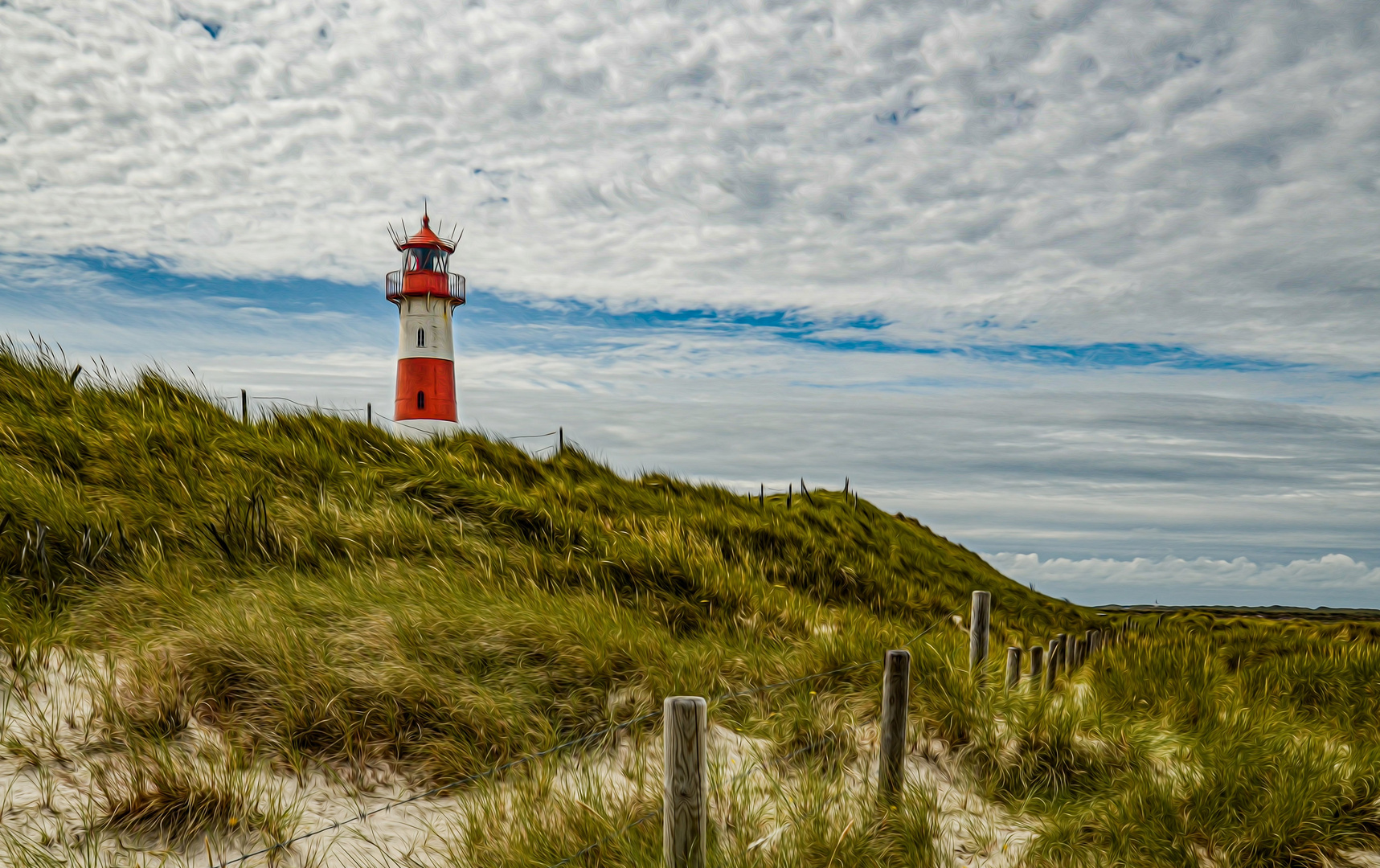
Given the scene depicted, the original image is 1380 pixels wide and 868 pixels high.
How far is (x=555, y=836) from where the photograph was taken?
14.4 feet

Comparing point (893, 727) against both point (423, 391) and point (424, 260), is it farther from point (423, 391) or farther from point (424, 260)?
point (424, 260)

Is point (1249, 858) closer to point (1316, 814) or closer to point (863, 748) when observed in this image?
point (1316, 814)

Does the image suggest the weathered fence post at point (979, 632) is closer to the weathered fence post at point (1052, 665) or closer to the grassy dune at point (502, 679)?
the grassy dune at point (502, 679)

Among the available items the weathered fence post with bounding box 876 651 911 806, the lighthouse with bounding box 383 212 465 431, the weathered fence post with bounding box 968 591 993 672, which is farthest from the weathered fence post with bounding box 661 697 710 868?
the lighthouse with bounding box 383 212 465 431

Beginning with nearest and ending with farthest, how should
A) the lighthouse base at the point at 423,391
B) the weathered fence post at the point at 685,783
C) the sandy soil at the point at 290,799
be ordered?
the weathered fence post at the point at 685,783
the sandy soil at the point at 290,799
the lighthouse base at the point at 423,391

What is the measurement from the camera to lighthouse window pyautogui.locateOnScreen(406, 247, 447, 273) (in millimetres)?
30531

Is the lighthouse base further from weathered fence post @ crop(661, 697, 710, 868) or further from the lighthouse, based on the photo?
weathered fence post @ crop(661, 697, 710, 868)

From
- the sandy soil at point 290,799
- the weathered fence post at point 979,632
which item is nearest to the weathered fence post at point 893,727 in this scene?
the sandy soil at point 290,799

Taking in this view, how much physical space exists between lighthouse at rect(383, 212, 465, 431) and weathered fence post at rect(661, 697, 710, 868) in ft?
87.2

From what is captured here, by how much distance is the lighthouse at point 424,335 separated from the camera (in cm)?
2936

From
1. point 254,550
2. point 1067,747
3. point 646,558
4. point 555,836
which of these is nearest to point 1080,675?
point 1067,747

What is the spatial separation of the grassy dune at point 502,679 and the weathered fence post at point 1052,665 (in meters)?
0.36

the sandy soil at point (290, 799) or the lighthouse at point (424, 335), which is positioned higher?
the lighthouse at point (424, 335)

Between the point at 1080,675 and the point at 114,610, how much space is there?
31.6 feet
